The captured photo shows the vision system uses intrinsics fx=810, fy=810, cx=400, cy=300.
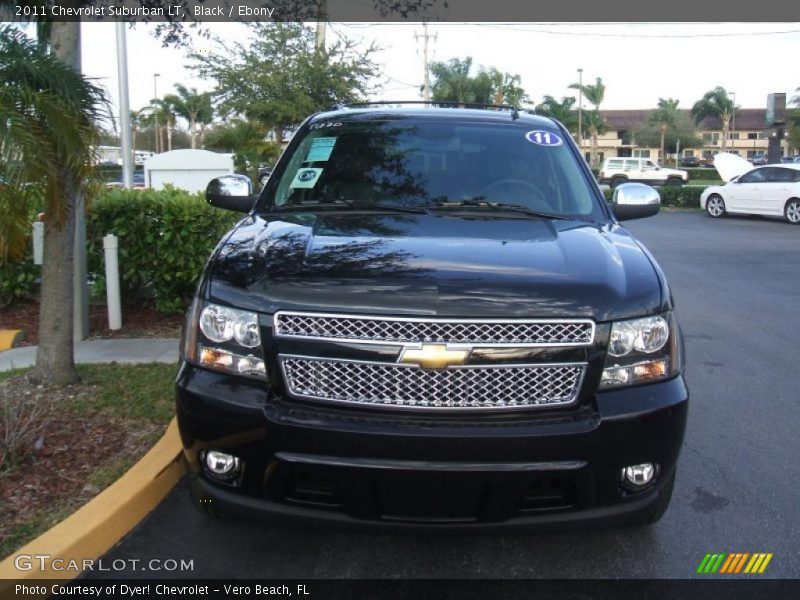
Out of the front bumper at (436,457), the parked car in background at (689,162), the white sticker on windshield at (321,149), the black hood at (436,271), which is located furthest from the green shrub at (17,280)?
the parked car in background at (689,162)

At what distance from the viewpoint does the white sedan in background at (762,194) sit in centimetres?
2014

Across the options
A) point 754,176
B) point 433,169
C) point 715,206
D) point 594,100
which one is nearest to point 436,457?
point 433,169

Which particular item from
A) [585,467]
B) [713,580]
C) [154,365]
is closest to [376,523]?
[585,467]

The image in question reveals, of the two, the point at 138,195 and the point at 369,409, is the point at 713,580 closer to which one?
the point at 369,409

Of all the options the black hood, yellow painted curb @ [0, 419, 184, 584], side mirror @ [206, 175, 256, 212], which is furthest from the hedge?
the black hood

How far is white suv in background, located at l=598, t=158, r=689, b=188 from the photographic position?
42.7 meters

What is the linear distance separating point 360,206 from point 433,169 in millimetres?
534

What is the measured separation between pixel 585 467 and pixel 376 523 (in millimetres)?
742

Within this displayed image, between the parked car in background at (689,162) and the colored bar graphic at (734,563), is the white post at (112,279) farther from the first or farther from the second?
the parked car in background at (689,162)

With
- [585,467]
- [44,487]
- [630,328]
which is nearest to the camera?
[585,467]

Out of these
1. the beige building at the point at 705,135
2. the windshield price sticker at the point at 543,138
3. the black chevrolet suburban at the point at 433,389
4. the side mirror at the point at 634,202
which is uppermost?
the beige building at the point at 705,135

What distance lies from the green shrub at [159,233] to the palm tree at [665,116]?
74804mm

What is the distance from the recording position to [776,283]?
1070cm

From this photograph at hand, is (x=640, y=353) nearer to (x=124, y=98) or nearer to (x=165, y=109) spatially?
(x=124, y=98)
